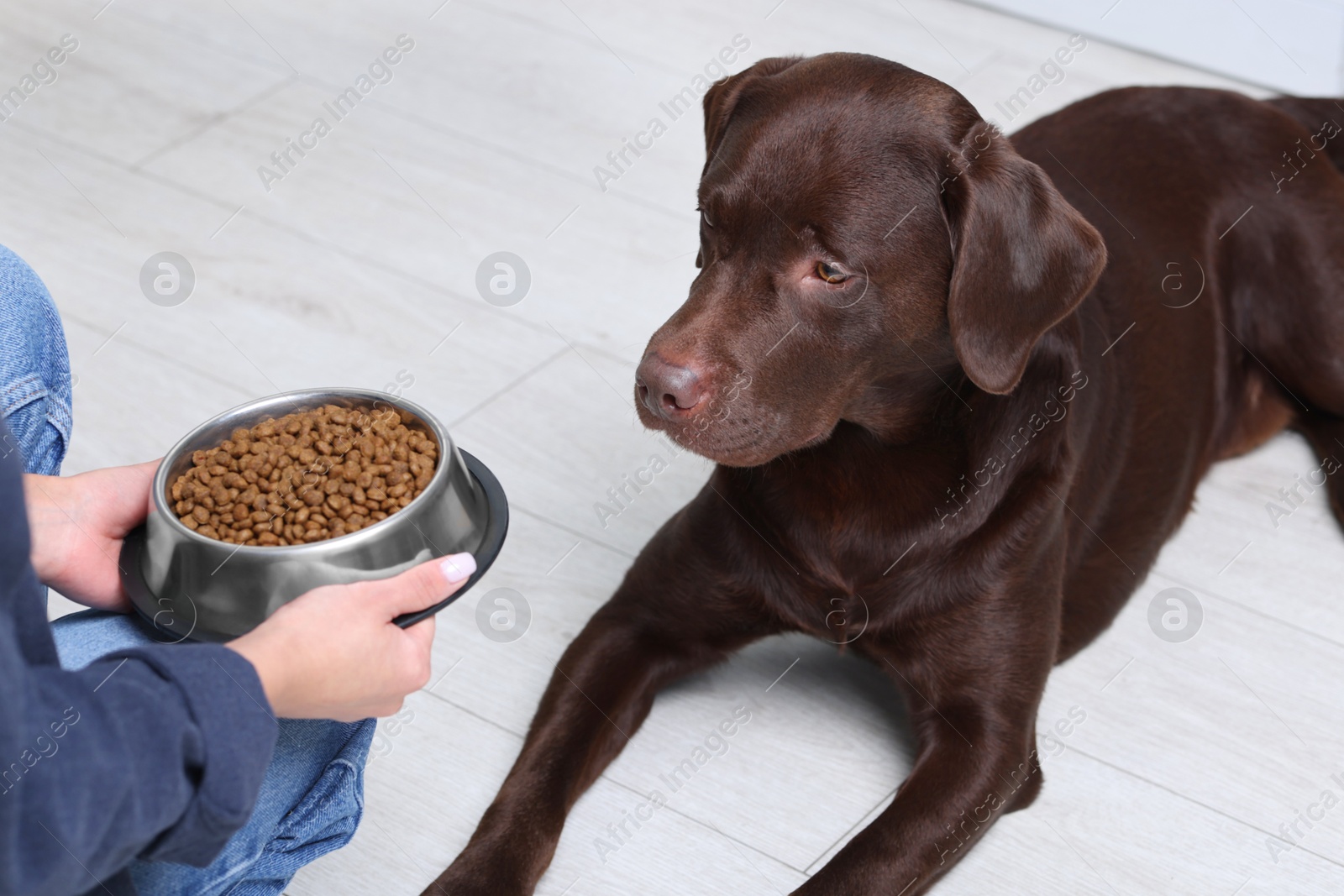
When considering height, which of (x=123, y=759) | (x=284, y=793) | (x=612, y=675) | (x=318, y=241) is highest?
(x=123, y=759)

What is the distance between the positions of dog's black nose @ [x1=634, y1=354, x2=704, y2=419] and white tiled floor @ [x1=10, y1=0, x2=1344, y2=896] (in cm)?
59

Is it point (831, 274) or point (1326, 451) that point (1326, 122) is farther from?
point (831, 274)

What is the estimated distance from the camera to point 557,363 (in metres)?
2.64

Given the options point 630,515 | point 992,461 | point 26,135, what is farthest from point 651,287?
point 26,135

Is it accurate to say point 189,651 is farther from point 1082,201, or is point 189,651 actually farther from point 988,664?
point 1082,201

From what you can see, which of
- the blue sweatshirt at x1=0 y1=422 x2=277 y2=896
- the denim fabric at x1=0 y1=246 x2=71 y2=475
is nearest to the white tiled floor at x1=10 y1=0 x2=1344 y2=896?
the denim fabric at x1=0 y1=246 x2=71 y2=475

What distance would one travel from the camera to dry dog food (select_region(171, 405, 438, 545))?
133 cm

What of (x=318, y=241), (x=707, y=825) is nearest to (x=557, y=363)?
(x=318, y=241)

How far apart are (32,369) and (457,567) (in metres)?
0.52

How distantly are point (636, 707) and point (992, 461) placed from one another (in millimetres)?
590

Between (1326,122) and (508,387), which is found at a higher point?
(1326,122)

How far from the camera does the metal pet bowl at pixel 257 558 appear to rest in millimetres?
1267

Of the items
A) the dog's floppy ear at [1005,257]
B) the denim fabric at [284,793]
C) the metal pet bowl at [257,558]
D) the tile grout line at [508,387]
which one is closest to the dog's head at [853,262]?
the dog's floppy ear at [1005,257]

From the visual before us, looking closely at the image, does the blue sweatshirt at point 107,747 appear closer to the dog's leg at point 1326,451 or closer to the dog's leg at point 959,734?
the dog's leg at point 959,734
